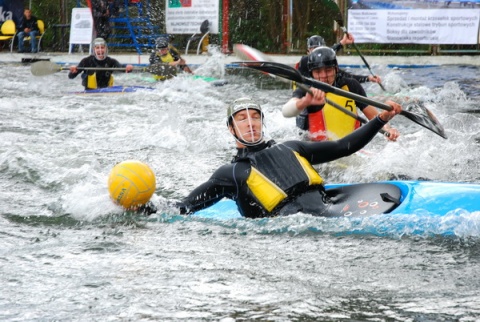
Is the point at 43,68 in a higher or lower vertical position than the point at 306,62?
lower

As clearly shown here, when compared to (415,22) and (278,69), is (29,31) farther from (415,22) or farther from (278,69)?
(278,69)

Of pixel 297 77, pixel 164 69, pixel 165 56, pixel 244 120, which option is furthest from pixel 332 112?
pixel 165 56

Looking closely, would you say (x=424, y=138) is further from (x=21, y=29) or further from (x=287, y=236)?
(x=21, y=29)

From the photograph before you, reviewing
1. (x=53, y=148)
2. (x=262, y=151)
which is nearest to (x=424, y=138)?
(x=262, y=151)

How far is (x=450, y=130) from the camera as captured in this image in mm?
9516

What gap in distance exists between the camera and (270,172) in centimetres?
545

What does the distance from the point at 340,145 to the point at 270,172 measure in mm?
508

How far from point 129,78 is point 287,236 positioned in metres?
13.2

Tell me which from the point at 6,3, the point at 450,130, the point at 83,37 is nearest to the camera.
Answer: the point at 450,130

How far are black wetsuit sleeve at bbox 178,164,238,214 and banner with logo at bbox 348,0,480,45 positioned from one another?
1248 cm

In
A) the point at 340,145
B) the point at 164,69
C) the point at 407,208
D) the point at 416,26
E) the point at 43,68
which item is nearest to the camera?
the point at 407,208

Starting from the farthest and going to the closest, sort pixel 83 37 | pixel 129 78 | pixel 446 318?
pixel 83 37 < pixel 129 78 < pixel 446 318

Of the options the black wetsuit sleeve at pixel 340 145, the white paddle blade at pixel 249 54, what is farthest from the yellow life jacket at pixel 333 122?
the black wetsuit sleeve at pixel 340 145

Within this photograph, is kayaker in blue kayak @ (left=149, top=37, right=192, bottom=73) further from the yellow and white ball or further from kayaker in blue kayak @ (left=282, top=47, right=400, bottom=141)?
the yellow and white ball
